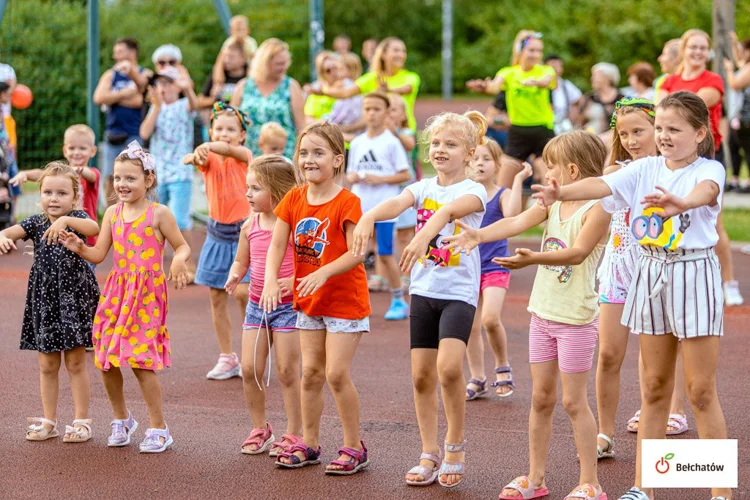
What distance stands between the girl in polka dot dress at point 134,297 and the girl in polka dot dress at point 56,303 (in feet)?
0.49

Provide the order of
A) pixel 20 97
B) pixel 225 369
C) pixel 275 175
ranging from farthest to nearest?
pixel 20 97
pixel 225 369
pixel 275 175

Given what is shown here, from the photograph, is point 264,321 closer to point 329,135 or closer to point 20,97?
point 329,135

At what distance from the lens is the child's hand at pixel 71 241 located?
557 cm

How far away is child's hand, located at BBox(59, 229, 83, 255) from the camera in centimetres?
557

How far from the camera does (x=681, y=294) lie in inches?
176

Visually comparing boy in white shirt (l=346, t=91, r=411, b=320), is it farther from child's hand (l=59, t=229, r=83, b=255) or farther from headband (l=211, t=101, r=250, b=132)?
child's hand (l=59, t=229, r=83, b=255)

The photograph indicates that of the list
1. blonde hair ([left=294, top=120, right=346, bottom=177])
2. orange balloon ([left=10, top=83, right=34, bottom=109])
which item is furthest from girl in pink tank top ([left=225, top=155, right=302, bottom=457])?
orange balloon ([left=10, top=83, right=34, bottom=109])

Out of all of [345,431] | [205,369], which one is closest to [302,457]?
[345,431]

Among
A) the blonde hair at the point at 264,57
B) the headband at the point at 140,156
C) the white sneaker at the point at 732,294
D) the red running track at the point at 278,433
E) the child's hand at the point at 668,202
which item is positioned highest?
the blonde hair at the point at 264,57

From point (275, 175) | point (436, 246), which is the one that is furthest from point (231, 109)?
point (436, 246)

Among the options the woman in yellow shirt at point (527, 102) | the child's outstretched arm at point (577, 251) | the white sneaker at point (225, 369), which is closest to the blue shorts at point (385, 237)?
the white sneaker at point (225, 369)

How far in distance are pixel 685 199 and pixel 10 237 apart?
341 centimetres

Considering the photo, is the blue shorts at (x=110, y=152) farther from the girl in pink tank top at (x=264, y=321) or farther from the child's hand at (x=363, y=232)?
the child's hand at (x=363, y=232)

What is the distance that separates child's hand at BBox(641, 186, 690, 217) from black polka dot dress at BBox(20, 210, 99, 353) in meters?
3.01
